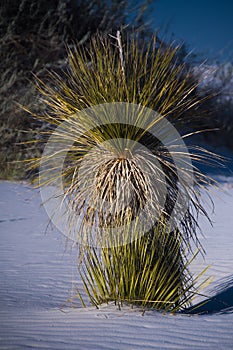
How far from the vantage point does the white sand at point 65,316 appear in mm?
3732

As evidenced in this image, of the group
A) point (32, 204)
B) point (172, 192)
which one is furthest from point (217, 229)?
point (172, 192)

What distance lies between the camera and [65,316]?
447 centimetres

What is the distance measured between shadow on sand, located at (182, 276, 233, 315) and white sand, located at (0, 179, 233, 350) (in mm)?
221

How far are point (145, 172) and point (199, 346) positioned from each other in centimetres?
148

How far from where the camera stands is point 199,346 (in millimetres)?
3695

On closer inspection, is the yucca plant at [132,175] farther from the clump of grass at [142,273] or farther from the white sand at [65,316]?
the white sand at [65,316]

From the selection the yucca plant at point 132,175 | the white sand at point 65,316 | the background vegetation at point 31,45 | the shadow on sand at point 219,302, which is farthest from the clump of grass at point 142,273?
the background vegetation at point 31,45

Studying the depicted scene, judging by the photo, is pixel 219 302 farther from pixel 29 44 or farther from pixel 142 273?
pixel 29 44

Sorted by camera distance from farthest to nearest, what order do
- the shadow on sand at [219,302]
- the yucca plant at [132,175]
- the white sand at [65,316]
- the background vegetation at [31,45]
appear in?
1. the background vegetation at [31,45]
2. the shadow on sand at [219,302]
3. the yucca plant at [132,175]
4. the white sand at [65,316]

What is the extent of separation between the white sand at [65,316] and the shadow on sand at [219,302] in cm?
22

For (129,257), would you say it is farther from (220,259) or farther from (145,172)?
(220,259)

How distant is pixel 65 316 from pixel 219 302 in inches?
79.3

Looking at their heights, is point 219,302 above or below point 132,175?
below

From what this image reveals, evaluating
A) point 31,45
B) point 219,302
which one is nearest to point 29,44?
point 31,45
